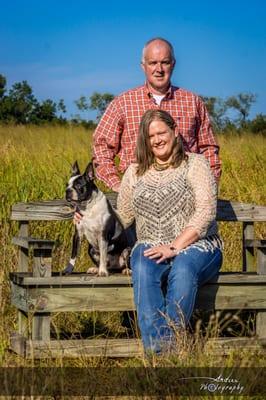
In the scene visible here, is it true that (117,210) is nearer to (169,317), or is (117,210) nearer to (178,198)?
(178,198)

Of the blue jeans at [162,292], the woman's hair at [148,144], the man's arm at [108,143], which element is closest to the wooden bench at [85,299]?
the blue jeans at [162,292]

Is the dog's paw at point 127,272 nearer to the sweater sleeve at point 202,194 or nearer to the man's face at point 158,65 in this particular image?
the sweater sleeve at point 202,194

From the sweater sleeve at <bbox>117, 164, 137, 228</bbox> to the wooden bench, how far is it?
0.40m

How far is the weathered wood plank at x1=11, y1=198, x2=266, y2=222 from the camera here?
5578 mm

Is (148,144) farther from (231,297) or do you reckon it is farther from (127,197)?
(231,297)

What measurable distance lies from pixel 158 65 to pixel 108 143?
2.11ft

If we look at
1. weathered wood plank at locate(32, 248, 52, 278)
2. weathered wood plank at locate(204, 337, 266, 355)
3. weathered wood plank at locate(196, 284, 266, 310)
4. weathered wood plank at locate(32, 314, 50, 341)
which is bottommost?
weathered wood plank at locate(204, 337, 266, 355)

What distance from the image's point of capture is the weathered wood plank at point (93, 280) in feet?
15.4

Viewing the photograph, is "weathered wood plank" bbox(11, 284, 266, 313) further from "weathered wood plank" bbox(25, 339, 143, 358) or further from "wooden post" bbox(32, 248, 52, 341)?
"weathered wood plank" bbox(25, 339, 143, 358)

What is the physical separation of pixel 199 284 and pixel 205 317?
83 cm

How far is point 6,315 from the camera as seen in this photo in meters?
5.72

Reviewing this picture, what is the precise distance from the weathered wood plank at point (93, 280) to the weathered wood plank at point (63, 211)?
0.70 metres

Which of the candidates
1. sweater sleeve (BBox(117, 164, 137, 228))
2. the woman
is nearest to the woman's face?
the woman

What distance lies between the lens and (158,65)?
550cm
